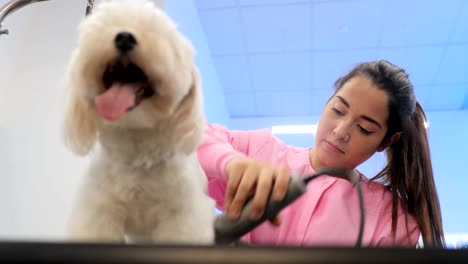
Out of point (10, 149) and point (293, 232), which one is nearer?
point (293, 232)

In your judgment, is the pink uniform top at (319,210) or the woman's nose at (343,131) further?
the woman's nose at (343,131)

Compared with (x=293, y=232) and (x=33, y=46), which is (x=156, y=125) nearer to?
(x=293, y=232)

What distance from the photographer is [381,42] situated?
294cm

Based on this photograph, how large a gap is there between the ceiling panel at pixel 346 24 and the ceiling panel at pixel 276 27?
0.07m

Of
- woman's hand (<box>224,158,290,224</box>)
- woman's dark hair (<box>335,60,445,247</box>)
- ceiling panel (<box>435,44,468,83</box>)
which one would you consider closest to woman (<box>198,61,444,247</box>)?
woman's dark hair (<box>335,60,445,247</box>)

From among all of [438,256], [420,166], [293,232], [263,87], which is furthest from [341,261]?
[263,87]

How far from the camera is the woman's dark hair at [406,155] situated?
3.30 feet

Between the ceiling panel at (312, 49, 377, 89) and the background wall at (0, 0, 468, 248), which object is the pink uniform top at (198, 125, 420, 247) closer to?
the background wall at (0, 0, 468, 248)

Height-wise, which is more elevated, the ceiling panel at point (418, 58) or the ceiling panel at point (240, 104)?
the ceiling panel at point (418, 58)

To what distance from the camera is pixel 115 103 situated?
45 centimetres

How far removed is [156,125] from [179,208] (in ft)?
0.38

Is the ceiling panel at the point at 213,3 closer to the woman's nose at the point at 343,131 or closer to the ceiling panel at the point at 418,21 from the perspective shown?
the ceiling panel at the point at 418,21

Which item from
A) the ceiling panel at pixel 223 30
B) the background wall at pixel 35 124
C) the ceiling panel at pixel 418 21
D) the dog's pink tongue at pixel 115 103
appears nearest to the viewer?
the dog's pink tongue at pixel 115 103

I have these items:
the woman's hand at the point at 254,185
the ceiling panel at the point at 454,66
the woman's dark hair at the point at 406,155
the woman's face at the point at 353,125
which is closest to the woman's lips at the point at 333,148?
the woman's face at the point at 353,125
